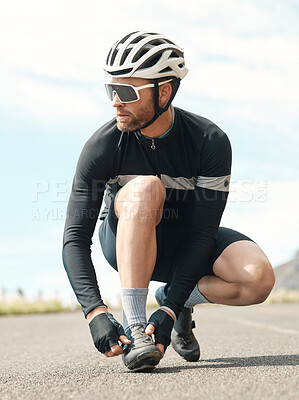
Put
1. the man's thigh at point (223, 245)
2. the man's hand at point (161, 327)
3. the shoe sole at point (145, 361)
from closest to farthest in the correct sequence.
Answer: the shoe sole at point (145, 361)
the man's hand at point (161, 327)
the man's thigh at point (223, 245)

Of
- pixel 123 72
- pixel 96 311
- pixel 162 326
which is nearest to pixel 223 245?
pixel 162 326

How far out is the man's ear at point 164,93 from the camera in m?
3.68

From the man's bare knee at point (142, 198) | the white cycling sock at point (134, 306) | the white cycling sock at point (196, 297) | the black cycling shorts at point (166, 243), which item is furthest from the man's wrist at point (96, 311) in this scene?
the white cycling sock at point (196, 297)

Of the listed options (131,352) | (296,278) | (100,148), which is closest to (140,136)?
(100,148)

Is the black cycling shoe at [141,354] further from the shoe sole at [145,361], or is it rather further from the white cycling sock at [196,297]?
the white cycling sock at [196,297]

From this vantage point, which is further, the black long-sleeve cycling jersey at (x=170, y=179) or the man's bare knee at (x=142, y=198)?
the black long-sleeve cycling jersey at (x=170, y=179)

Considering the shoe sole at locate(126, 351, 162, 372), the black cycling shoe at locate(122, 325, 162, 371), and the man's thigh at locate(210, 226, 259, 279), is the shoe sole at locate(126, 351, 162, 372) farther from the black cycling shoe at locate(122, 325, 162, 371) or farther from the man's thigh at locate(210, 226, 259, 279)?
the man's thigh at locate(210, 226, 259, 279)

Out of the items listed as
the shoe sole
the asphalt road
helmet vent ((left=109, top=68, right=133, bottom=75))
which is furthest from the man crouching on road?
the asphalt road

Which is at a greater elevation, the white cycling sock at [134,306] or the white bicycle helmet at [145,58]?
the white bicycle helmet at [145,58]

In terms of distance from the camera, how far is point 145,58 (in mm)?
3621

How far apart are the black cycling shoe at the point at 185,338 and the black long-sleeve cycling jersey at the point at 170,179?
0.44 meters

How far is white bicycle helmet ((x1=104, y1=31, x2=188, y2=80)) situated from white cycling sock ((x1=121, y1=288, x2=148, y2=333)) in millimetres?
1234

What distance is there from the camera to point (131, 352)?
10.4ft

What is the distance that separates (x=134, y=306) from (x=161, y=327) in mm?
184
